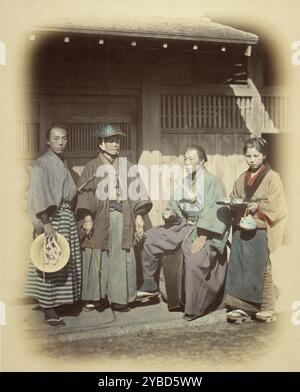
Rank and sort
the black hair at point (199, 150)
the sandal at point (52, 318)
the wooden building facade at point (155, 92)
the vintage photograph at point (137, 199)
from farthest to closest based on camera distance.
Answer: the black hair at point (199, 150), the wooden building facade at point (155, 92), the sandal at point (52, 318), the vintage photograph at point (137, 199)

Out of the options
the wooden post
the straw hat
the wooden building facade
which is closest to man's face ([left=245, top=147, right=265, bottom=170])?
the wooden building facade

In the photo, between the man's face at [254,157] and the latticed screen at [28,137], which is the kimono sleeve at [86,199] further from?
the man's face at [254,157]

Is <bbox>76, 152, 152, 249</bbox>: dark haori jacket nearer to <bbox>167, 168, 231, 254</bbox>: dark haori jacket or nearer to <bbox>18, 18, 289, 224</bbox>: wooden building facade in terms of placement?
<bbox>18, 18, 289, 224</bbox>: wooden building facade

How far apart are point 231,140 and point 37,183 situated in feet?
9.56

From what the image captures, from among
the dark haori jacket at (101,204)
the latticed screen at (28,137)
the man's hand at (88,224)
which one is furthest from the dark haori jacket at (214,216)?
the latticed screen at (28,137)

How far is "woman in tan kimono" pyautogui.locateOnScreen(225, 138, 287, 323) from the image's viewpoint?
6.17 metres

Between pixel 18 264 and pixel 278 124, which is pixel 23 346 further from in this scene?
pixel 278 124

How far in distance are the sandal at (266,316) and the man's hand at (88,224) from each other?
2.33 metres

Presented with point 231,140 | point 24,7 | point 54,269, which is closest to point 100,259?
point 54,269

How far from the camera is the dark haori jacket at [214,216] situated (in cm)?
627

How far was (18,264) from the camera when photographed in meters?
6.30

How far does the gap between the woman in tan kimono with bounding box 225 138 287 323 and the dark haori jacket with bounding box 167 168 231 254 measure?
0.54 ft

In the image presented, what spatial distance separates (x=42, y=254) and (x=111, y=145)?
62.1 inches

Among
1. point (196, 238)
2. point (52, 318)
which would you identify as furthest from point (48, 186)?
point (196, 238)
